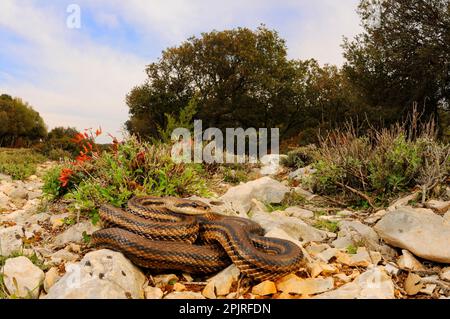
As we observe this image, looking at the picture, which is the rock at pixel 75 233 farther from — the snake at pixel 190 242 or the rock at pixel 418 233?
the rock at pixel 418 233

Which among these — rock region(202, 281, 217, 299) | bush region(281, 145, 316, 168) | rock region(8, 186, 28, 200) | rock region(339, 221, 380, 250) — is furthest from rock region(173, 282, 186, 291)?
bush region(281, 145, 316, 168)

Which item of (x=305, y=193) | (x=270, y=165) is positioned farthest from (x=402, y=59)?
(x=305, y=193)

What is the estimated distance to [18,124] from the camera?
25.2 metres

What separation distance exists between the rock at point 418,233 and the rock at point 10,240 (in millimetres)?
4308

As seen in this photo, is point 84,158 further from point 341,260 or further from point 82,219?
point 341,260

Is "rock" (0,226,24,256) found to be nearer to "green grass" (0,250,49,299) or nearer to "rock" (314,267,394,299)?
"green grass" (0,250,49,299)

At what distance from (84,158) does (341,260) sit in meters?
4.36

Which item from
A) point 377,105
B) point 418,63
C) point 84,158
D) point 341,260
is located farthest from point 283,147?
point 341,260

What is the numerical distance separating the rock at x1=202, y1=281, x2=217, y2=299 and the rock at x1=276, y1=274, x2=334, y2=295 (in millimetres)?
559

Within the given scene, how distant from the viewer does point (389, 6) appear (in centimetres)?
2070

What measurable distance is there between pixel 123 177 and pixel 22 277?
2294 millimetres

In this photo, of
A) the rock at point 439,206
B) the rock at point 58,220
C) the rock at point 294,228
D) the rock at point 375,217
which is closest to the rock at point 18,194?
the rock at point 58,220
